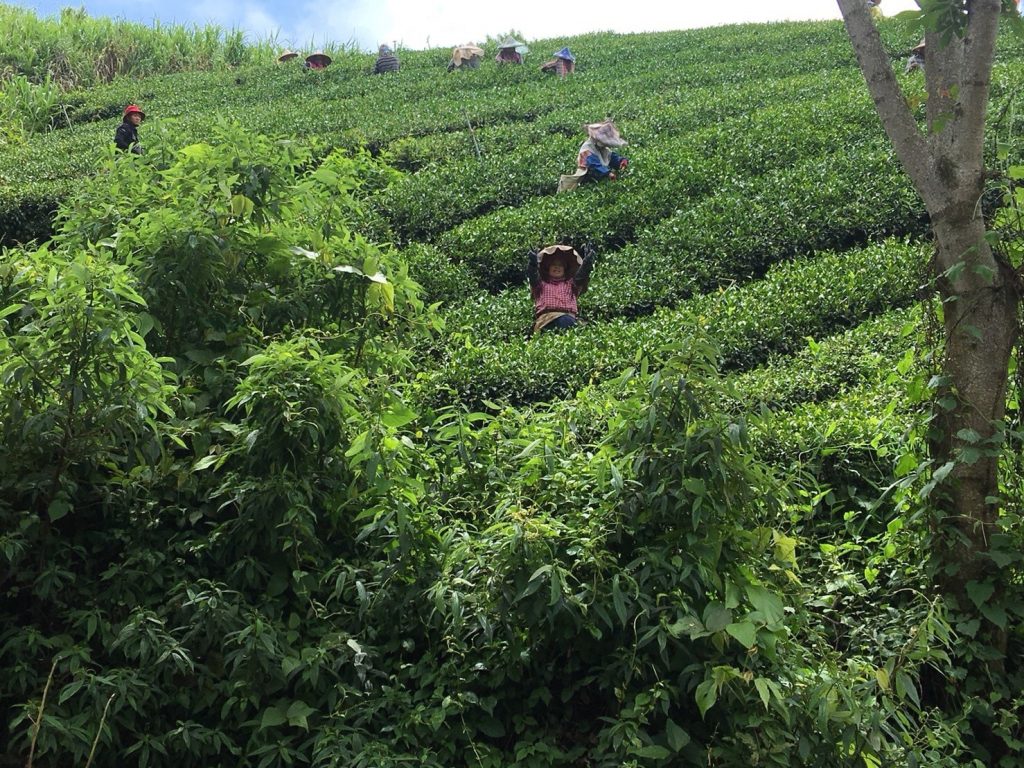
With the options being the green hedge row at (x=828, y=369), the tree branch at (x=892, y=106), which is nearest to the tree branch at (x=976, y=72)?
the tree branch at (x=892, y=106)

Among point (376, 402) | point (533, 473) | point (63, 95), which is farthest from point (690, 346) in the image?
point (63, 95)

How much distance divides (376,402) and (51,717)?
6.65ft

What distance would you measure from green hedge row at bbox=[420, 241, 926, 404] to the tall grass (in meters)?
18.4

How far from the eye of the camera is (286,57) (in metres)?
26.7

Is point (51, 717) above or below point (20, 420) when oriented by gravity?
below

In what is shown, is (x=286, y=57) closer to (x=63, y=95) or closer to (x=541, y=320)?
(x=63, y=95)

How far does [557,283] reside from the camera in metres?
10.4

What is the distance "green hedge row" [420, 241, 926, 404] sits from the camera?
8805 millimetres

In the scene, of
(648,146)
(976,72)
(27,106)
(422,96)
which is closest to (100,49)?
(27,106)

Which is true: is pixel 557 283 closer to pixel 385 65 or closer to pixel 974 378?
pixel 974 378

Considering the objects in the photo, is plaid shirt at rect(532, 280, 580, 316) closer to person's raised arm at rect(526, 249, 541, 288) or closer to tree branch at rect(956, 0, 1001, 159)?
person's raised arm at rect(526, 249, 541, 288)

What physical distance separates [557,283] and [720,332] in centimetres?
172

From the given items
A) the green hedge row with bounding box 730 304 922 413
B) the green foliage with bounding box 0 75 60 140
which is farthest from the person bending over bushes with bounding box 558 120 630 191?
the green foliage with bounding box 0 75 60 140

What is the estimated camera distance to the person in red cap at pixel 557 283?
1026cm
